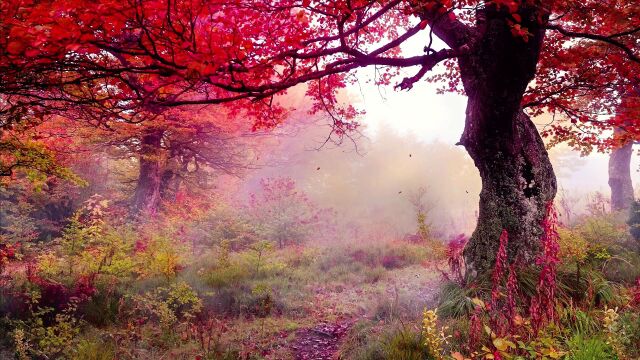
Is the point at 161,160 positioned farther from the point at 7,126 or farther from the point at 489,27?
the point at 489,27

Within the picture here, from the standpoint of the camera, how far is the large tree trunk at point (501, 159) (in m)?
5.57

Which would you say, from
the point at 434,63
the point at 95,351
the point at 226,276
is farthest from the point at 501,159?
the point at 95,351

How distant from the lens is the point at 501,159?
6090 mm

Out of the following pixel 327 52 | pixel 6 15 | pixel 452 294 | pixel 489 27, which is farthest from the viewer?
pixel 452 294

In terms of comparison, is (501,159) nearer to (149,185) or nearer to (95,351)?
(95,351)

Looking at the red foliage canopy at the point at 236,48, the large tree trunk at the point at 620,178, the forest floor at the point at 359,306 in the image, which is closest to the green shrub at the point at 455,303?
the forest floor at the point at 359,306

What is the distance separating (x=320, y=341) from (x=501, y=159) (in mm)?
4075

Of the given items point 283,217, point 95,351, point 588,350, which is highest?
point 283,217

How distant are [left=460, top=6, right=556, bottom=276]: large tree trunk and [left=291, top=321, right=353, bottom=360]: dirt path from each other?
241 centimetres

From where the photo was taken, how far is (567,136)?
9352mm

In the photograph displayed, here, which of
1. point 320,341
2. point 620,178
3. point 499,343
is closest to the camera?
point 499,343

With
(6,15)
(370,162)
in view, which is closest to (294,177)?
(370,162)

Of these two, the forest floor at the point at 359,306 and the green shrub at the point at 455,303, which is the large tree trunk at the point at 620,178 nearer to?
the forest floor at the point at 359,306

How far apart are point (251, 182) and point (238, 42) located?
2619 cm
